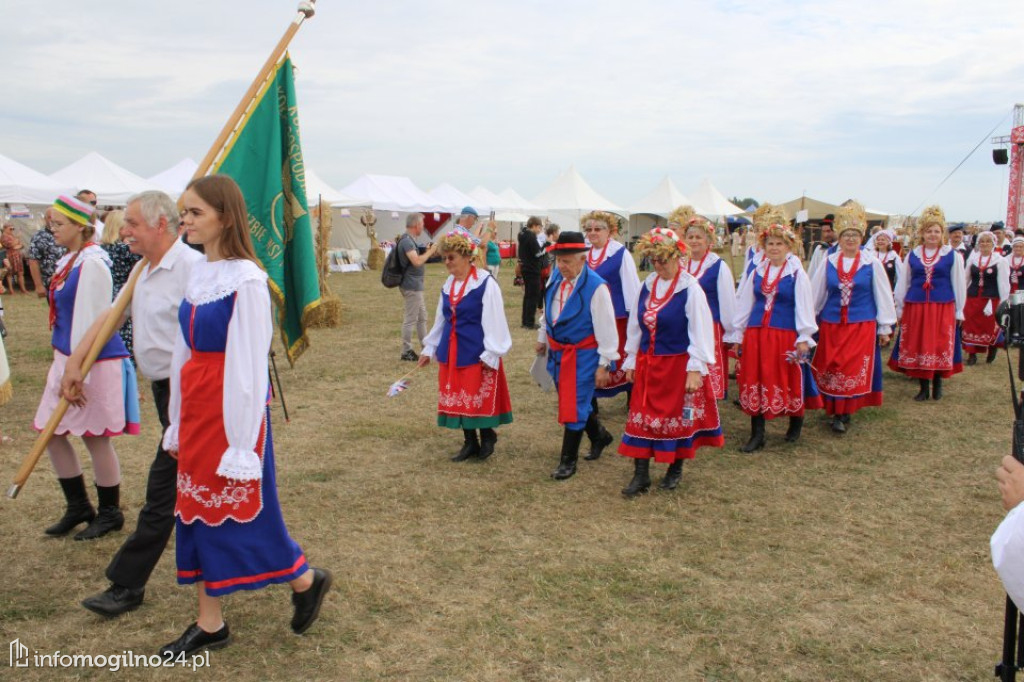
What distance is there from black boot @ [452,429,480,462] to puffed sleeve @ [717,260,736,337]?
93.1 inches

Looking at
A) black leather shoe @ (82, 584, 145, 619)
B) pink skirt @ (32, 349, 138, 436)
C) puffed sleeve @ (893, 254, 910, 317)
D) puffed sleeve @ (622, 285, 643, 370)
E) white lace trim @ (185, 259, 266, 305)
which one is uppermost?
white lace trim @ (185, 259, 266, 305)

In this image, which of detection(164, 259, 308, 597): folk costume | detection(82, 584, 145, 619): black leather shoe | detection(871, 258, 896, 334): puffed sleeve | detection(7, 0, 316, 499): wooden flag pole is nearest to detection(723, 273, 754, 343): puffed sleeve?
detection(871, 258, 896, 334): puffed sleeve

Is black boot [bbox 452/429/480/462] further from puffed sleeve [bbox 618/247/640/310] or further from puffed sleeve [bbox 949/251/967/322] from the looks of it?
puffed sleeve [bbox 949/251/967/322]

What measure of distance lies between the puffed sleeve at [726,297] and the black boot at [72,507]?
4.98 meters

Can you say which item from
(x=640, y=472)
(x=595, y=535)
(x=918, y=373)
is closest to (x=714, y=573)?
(x=595, y=535)

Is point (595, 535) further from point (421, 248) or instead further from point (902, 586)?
point (421, 248)

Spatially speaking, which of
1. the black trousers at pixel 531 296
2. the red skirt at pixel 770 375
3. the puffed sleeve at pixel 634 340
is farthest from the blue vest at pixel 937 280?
the black trousers at pixel 531 296

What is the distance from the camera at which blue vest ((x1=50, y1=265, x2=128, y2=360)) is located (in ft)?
14.2

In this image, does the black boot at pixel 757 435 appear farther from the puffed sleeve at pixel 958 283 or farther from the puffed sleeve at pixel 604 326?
the puffed sleeve at pixel 958 283

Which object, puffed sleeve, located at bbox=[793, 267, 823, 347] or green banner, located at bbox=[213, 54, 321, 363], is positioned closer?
green banner, located at bbox=[213, 54, 321, 363]

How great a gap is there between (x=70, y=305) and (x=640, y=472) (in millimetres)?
3763

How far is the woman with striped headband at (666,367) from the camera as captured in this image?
17.4 ft

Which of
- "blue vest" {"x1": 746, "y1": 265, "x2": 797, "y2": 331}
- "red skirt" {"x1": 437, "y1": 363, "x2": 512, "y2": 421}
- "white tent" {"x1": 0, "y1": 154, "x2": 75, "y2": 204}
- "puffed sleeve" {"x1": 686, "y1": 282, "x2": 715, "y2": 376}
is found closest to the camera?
"puffed sleeve" {"x1": 686, "y1": 282, "x2": 715, "y2": 376}

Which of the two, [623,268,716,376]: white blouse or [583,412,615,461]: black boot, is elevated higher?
[623,268,716,376]: white blouse
